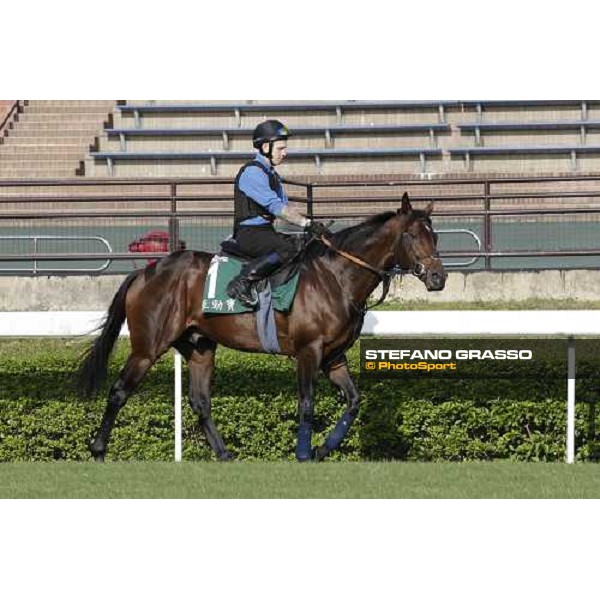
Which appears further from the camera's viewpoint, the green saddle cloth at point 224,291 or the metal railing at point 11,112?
the metal railing at point 11,112

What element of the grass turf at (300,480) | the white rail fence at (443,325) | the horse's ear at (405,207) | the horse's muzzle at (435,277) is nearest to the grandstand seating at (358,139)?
the white rail fence at (443,325)

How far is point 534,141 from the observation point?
2852 centimetres

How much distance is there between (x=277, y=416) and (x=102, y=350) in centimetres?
126

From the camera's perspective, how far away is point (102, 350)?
9.15 metres

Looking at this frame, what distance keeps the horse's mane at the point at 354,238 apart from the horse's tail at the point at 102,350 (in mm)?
1190

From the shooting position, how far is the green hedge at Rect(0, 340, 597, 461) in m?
9.25

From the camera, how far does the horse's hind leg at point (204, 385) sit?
888 centimetres

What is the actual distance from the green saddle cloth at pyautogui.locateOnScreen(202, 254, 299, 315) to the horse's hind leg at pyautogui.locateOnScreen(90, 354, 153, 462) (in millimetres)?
539

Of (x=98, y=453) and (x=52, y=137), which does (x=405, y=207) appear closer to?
(x=98, y=453)

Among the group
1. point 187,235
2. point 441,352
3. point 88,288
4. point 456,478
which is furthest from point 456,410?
point 187,235

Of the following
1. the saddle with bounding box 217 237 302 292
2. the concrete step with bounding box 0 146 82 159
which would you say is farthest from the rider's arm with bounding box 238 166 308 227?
the concrete step with bounding box 0 146 82 159

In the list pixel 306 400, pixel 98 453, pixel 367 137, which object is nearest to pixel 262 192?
pixel 306 400

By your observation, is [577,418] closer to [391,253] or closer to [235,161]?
[391,253]

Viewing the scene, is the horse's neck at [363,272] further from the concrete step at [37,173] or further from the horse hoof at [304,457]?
the concrete step at [37,173]
